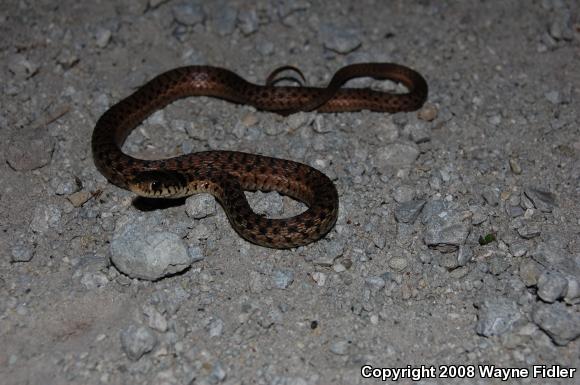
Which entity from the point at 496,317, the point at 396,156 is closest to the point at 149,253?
the point at 396,156

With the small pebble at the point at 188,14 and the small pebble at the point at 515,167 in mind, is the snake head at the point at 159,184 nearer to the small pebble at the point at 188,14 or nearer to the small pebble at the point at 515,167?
the small pebble at the point at 188,14

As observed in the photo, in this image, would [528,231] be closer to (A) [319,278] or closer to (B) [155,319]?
(A) [319,278]

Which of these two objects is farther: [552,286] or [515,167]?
[515,167]

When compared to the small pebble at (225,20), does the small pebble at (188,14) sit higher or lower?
higher

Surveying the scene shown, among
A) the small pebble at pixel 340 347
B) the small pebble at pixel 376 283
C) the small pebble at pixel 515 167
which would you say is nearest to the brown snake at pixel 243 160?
the small pebble at pixel 376 283

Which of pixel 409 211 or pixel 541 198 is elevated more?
pixel 409 211

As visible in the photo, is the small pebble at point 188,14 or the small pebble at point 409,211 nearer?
the small pebble at point 409,211
